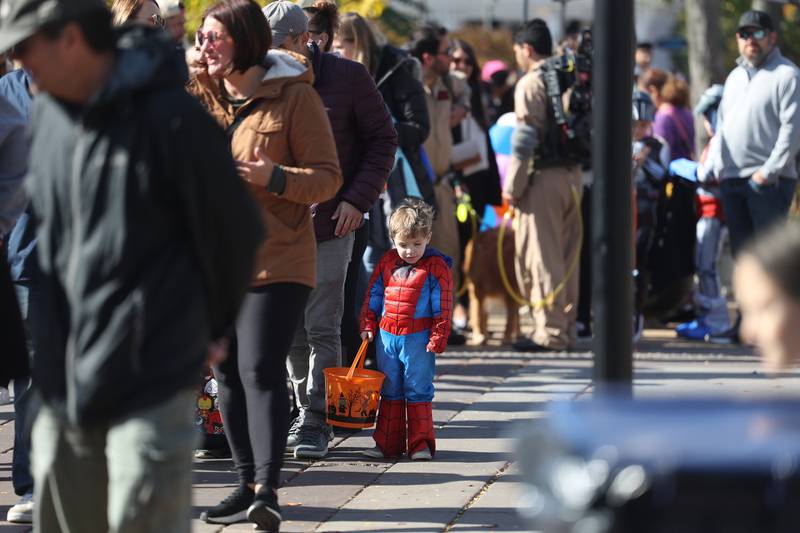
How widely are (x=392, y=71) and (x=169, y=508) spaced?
556cm

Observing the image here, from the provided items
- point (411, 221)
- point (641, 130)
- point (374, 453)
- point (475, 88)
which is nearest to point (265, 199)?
point (411, 221)

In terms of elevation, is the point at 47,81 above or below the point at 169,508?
above

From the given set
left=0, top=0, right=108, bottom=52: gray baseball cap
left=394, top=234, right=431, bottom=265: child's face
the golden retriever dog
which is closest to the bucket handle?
left=394, top=234, right=431, bottom=265: child's face

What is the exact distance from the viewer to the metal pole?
4.35m

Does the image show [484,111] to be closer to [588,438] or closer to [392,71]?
[392,71]

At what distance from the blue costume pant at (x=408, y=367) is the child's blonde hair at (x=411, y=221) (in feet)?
1.53

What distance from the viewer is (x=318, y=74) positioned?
7.12 metres

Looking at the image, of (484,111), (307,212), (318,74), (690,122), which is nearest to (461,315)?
(484,111)

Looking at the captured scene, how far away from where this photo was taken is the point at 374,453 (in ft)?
23.4

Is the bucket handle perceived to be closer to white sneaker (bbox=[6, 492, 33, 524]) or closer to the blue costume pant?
the blue costume pant

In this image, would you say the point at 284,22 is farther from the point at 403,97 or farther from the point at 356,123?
the point at 403,97

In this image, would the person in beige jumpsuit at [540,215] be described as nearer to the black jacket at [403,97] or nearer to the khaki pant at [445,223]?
the khaki pant at [445,223]

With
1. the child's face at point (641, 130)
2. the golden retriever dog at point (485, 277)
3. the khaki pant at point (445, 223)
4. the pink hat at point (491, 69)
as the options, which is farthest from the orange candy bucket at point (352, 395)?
the pink hat at point (491, 69)

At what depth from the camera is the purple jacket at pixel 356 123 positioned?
710cm
